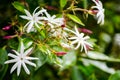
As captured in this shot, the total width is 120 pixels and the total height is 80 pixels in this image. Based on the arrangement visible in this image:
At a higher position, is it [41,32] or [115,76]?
[41,32]

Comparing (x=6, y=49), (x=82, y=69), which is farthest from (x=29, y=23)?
(x=82, y=69)

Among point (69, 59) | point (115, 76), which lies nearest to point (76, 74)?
point (69, 59)

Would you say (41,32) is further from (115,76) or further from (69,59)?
(69,59)

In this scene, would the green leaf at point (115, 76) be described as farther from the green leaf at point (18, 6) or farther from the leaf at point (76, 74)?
the green leaf at point (18, 6)

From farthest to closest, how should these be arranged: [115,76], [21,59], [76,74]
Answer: [76,74], [115,76], [21,59]

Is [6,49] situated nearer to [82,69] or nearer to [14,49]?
[14,49]

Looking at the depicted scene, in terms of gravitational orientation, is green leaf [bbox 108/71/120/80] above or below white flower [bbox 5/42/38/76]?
below

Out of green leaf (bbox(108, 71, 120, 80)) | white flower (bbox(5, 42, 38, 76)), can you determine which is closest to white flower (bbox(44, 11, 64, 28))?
white flower (bbox(5, 42, 38, 76))

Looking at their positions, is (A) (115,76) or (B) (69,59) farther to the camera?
(B) (69,59)

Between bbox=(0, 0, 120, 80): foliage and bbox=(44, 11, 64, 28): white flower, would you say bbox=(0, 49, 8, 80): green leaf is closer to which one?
bbox=(0, 0, 120, 80): foliage

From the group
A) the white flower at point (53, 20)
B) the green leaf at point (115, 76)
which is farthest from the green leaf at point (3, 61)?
the green leaf at point (115, 76)

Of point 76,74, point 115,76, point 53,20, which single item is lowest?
point 76,74

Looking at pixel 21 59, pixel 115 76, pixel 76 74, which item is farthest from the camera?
pixel 76 74
